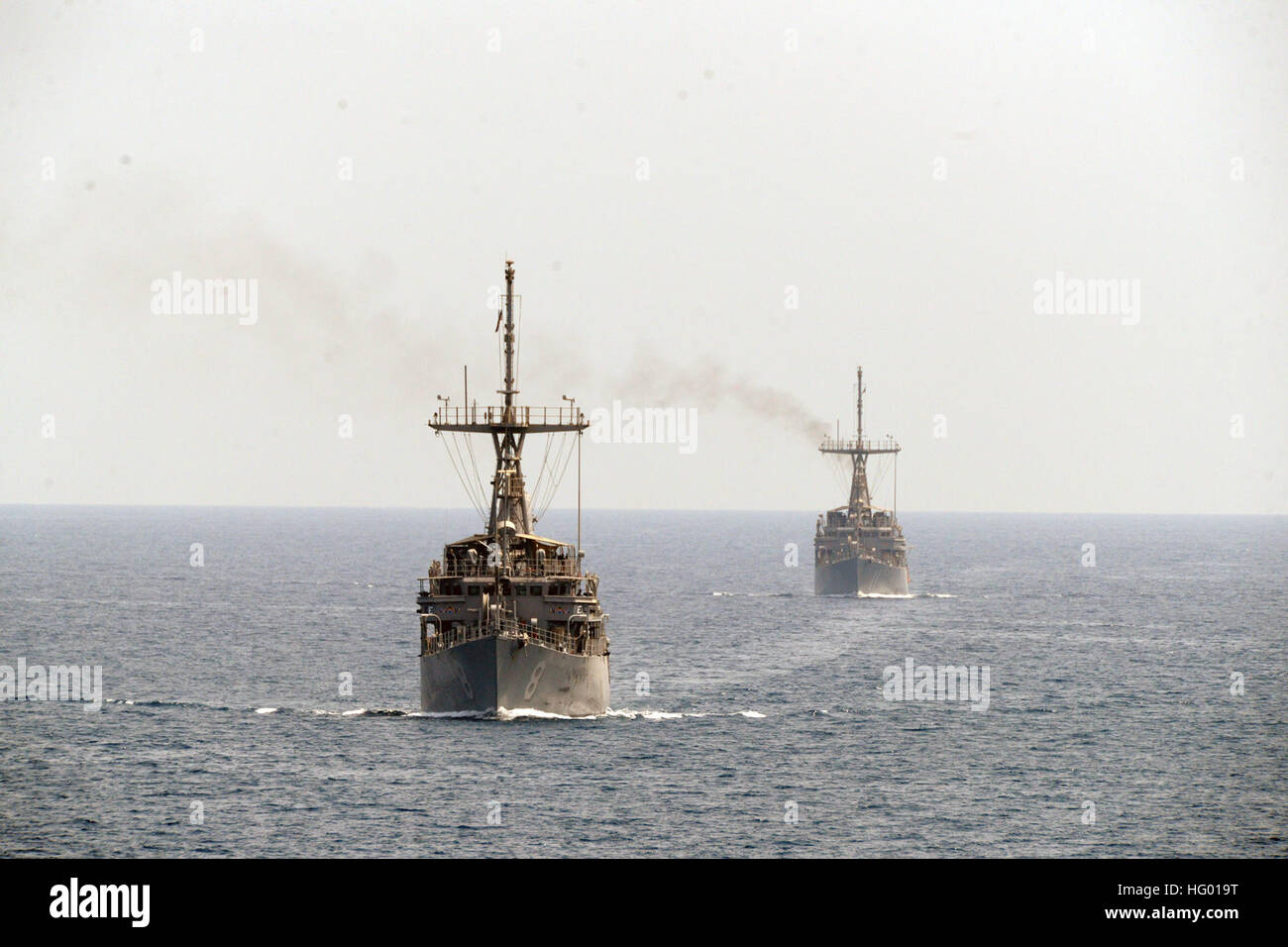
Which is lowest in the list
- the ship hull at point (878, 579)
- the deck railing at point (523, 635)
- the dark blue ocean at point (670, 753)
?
the dark blue ocean at point (670, 753)

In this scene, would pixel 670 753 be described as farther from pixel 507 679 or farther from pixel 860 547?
pixel 860 547

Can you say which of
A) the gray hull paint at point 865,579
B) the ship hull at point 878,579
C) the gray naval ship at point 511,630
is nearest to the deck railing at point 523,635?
the gray naval ship at point 511,630

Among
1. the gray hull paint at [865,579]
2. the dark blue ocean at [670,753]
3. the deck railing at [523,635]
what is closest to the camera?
the dark blue ocean at [670,753]

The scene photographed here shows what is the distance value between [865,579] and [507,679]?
3947 inches

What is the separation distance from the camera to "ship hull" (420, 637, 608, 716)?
68625 millimetres

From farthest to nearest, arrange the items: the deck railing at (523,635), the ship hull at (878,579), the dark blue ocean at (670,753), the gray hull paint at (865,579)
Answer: the gray hull paint at (865,579) < the ship hull at (878,579) < the deck railing at (523,635) < the dark blue ocean at (670,753)

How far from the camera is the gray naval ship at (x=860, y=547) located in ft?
543

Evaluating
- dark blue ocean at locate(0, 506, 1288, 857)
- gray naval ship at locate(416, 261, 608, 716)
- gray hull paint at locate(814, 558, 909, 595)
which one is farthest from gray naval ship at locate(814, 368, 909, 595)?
gray naval ship at locate(416, 261, 608, 716)

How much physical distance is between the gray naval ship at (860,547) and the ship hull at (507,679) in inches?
3776

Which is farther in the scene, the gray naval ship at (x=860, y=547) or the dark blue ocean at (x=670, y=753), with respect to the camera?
the gray naval ship at (x=860, y=547)

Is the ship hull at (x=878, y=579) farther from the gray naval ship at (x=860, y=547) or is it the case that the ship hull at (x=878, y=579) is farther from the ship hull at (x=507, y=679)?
the ship hull at (x=507, y=679)

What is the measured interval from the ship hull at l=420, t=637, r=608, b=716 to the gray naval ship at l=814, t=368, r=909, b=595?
95.9m
